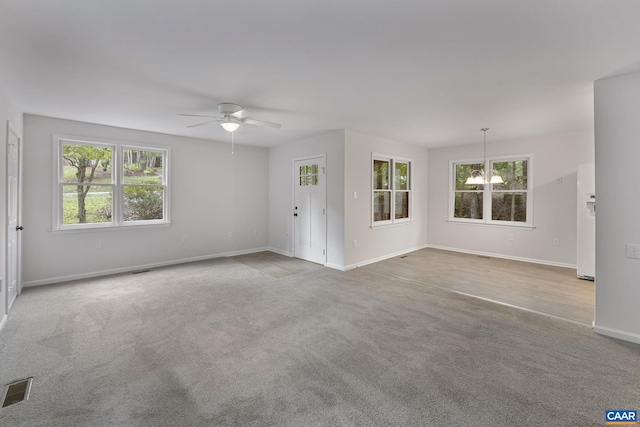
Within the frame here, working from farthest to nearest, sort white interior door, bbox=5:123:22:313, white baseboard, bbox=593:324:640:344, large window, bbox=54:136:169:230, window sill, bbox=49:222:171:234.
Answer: large window, bbox=54:136:169:230 → window sill, bbox=49:222:171:234 → white interior door, bbox=5:123:22:313 → white baseboard, bbox=593:324:640:344

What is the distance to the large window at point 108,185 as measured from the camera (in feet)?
15.3

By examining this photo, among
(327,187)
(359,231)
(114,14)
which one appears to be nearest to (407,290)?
(359,231)

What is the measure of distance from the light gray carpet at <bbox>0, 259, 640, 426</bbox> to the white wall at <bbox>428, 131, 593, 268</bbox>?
314 centimetres

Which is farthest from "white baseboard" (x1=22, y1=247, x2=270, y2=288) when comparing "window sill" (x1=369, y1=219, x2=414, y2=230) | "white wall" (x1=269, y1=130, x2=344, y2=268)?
"window sill" (x1=369, y1=219, x2=414, y2=230)

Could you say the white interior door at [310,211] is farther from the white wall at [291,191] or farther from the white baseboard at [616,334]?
the white baseboard at [616,334]

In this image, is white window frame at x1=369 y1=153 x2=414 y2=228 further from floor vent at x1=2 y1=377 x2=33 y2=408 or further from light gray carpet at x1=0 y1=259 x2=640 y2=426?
floor vent at x1=2 y1=377 x2=33 y2=408

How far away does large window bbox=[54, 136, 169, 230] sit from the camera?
15.3 ft

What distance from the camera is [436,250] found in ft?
23.0

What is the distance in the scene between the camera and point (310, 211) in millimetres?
5918

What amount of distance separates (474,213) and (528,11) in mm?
5454

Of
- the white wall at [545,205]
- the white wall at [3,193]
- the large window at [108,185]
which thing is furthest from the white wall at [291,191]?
the white wall at [3,193]

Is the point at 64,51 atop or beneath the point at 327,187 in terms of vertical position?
atop

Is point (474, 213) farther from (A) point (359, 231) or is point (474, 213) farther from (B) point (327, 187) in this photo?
(B) point (327, 187)

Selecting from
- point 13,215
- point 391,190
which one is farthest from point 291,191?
point 13,215
